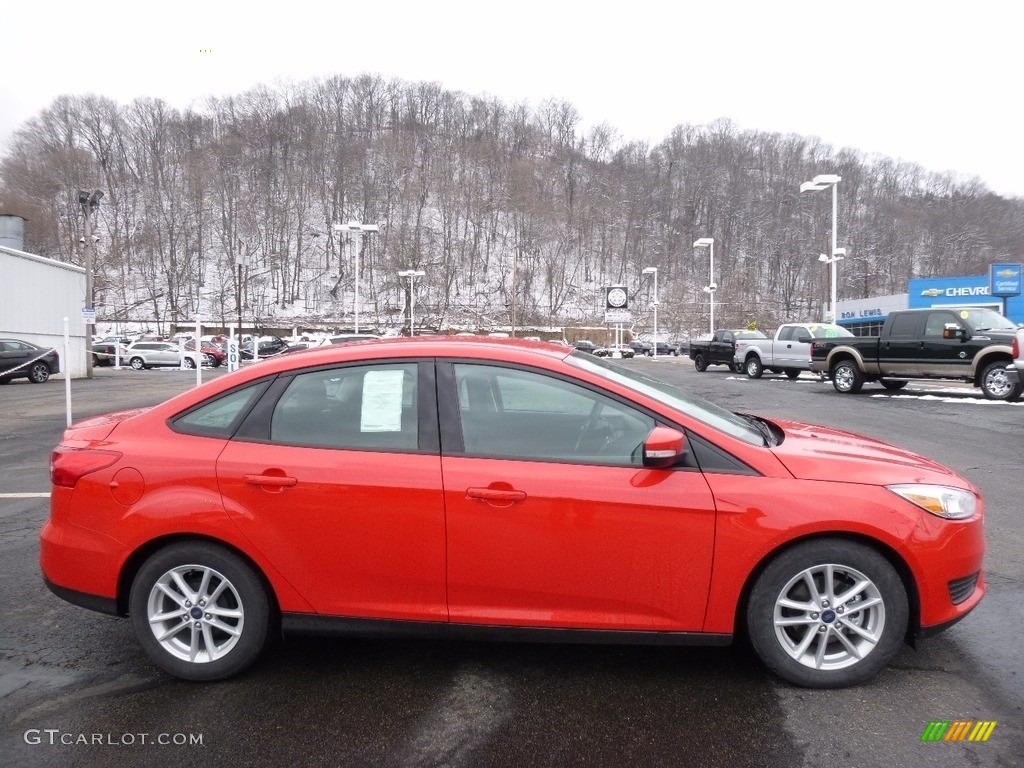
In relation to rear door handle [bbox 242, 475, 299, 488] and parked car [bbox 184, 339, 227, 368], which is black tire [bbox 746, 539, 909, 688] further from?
parked car [bbox 184, 339, 227, 368]

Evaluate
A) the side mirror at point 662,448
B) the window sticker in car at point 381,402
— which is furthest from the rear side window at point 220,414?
the side mirror at point 662,448

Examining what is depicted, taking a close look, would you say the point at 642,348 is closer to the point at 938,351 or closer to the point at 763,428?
the point at 938,351

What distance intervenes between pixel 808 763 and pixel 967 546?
1231mm

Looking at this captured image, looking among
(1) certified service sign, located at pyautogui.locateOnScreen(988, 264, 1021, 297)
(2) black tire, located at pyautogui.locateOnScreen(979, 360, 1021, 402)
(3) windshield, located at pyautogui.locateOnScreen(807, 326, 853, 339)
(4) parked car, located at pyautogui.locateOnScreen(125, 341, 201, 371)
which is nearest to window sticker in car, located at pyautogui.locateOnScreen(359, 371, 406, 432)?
(2) black tire, located at pyautogui.locateOnScreen(979, 360, 1021, 402)

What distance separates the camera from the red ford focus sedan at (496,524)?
2910 millimetres

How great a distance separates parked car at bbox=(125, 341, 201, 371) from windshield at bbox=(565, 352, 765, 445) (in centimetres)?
4156

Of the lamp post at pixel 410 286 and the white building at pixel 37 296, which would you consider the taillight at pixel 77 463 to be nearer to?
the white building at pixel 37 296

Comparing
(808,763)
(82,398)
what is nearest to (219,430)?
(808,763)

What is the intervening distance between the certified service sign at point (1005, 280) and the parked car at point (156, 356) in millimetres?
46226

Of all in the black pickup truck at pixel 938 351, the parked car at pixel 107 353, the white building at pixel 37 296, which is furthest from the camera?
the parked car at pixel 107 353

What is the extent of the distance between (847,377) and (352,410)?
Result: 16.9 metres

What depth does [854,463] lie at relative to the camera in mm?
3092

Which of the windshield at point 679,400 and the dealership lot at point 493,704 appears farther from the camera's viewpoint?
the windshield at point 679,400

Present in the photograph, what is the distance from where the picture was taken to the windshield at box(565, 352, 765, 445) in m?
3.26
